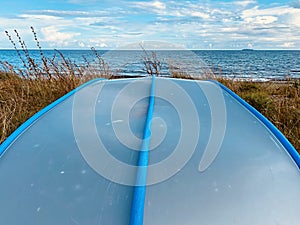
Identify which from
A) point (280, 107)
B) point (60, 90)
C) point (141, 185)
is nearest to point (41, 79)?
point (60, 90)

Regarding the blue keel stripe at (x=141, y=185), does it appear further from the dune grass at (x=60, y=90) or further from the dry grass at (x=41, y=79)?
the dry grass at (x=41, y=79)

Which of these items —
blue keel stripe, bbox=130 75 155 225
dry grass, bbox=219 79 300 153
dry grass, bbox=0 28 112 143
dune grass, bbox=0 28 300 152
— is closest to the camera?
blue keel stripe, bbox=130 75 155 225

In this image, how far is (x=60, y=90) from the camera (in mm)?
4547

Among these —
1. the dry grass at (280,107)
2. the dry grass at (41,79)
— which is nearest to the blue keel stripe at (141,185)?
the dry grass at (280,107)

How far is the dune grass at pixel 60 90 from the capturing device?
142 inches

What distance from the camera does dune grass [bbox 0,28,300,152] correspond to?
361 cm

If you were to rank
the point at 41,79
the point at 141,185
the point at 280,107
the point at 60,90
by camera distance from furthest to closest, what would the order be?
the point at 41,79
the point at 60,90
the point at 280,107
the point at 141,185

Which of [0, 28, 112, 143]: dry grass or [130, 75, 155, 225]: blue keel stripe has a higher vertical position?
[130, 75, 155, 225]: blue keel stripe

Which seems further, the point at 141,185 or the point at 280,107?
the point at 280,107

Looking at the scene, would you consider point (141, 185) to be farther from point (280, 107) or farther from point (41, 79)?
point (41, 79)

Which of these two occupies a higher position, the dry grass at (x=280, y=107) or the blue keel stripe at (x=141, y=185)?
the blue keel stripe at (x=141, y=185)

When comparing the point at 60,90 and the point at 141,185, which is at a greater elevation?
the point at 141,185

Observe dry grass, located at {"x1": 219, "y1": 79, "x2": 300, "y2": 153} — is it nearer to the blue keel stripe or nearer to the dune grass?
the dune grass

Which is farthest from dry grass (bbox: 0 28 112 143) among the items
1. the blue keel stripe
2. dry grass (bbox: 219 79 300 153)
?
the blue keel stripe
